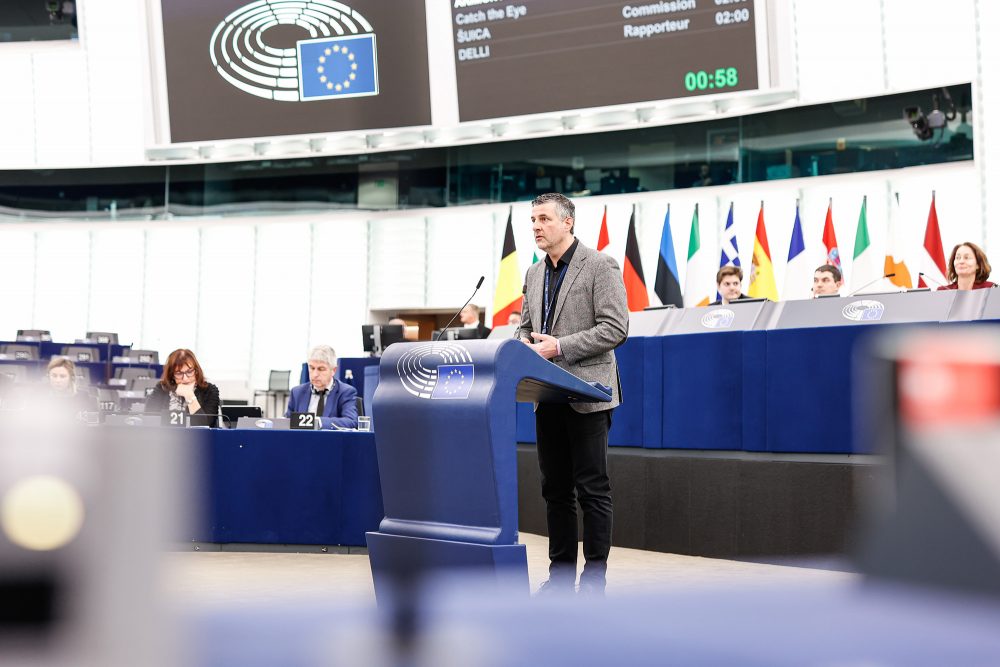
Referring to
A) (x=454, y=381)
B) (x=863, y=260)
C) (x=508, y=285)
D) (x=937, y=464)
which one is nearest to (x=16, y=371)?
(x=508, y=285)

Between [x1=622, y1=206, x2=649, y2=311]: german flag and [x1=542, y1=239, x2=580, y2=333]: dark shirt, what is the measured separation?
8.00 metres

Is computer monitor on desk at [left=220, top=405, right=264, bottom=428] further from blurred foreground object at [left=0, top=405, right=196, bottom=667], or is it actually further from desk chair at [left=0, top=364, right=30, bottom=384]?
blurred foreground object at [left=0, top=405, right=196, bottom=667]

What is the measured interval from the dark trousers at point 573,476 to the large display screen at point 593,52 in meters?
7.16

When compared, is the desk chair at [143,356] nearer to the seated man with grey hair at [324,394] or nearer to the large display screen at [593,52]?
the large display screen at [593,52]

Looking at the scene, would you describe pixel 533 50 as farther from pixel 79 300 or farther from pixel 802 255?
pixel 79 300

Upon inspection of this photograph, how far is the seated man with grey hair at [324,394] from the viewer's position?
5734 mm

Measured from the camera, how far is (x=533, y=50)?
10.7 meters

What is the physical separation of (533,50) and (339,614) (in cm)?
1064

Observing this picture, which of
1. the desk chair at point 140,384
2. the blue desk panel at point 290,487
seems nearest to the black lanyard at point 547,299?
the blue desk panel at point 290,487

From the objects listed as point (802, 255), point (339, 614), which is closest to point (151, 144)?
point (802, 255)

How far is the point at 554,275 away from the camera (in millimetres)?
3201

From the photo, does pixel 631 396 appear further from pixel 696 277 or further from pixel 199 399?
pixel 696 277

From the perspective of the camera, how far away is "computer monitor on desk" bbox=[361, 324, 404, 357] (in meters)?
10.1

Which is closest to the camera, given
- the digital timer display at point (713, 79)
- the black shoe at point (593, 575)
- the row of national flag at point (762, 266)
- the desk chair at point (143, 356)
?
the black shoe at point (593, 575)
